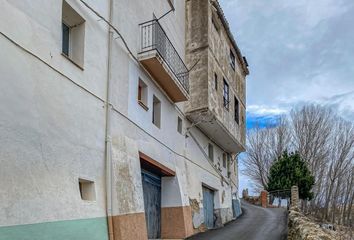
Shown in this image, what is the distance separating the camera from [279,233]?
15.8m

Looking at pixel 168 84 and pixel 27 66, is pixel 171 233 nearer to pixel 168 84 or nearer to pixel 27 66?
pixel 168 84

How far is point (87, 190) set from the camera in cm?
852

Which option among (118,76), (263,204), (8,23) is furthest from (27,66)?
(263,204)

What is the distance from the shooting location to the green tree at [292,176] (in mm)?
28000

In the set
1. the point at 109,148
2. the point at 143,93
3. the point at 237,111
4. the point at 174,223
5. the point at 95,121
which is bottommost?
the point at 174,223

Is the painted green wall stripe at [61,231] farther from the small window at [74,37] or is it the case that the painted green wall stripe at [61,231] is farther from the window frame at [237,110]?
the window frame at [237,110]

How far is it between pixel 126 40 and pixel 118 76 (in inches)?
55.3

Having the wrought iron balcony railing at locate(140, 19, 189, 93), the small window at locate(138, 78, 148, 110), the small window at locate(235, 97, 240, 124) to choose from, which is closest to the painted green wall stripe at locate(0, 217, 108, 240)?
the small window at locate(138, 78, 148, 110)

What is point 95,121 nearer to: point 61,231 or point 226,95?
point 61,231

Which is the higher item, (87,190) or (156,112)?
(156,112)

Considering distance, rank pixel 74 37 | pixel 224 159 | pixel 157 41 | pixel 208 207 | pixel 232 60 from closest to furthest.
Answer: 1. pixel 74 37
2. pixel 157 41
3. pixel 208 207
4. pixel 232 60
5. pixel 224 159

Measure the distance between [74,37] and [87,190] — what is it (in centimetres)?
369

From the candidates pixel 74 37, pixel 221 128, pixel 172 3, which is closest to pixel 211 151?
pixel 221 128

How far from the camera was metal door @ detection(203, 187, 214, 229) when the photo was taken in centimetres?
1848
